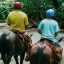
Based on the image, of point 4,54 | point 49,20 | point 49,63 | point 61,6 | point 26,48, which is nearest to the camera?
point 49,63

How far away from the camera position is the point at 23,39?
36.0 ft

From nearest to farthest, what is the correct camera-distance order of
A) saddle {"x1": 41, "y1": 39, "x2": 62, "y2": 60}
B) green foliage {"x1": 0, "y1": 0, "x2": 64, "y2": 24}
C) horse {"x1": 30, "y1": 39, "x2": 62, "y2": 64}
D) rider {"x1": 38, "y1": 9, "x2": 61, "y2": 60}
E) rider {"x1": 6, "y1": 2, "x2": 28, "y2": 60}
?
horse {"x1": 30, "y1": 39, "x2": 62, "y2": 64}
saddle {"x1": 41, "y1": 39, "x2": 62, "y2": 60}
rider {"x1": 38, "y1": 9, "x2": 61, "y2": 60}
rider {"x1": 6, "y1": 2, "x2": 28, "y2": 60}
green foliage {"x1": 0, "y1": 0, "x2": 64, "y2": 24}

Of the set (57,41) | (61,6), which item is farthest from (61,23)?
(57,41)

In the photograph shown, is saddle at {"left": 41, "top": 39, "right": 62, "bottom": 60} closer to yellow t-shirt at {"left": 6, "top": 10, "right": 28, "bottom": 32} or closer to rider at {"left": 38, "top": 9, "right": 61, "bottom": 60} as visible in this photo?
rider at {"left": 38, "top": 9, "right": 61, "bottom": 60}

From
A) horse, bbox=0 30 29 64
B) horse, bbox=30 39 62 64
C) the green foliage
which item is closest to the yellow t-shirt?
horse, bbox=0 30 29 64

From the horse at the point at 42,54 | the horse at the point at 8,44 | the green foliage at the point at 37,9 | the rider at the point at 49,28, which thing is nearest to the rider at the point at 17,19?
the horse at the point at 8,44

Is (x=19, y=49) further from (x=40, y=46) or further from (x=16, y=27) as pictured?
(x=40, y=46)

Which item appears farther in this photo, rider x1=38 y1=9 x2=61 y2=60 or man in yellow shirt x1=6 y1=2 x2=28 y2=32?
man in yellow shirt x1=6 y1=2 x2=28 y2=32

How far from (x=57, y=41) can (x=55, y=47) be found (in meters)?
0.30

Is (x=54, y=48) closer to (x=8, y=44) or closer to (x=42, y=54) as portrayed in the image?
(x=42, y=54)

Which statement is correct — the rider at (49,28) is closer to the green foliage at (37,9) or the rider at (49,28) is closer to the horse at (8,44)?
the horse at (8,44)

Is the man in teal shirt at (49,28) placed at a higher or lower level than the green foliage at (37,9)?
higher

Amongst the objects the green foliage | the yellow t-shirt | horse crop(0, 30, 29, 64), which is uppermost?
the yellow t-shirt

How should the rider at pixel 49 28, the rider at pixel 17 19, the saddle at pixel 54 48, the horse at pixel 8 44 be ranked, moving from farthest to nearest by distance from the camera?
the rider at pixel 17 19, the horse at pixel 8 44, the rider at pixel 49 28, the saddle at pixel 54 48
